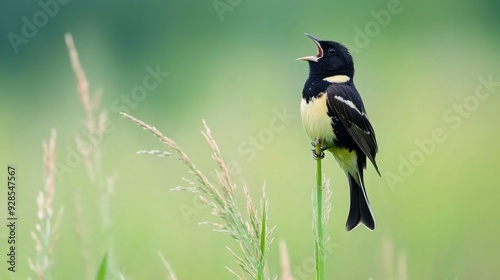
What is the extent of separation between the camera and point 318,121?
3.33 metres

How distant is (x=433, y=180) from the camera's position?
677 cm

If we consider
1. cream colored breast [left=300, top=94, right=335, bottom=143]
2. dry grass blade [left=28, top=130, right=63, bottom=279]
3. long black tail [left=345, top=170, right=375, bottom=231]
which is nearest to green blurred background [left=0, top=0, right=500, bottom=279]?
long black tail [left=345, top=170, right=375, bottom=231]

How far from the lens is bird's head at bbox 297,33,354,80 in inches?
146

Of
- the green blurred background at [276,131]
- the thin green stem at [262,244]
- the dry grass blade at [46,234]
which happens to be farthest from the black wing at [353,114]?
the dry grass blade at [46,234]

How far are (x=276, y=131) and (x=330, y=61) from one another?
4.07 m

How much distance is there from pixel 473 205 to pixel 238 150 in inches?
73.8

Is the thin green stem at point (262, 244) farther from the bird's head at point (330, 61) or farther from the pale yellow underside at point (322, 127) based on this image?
the bird's head at point (330, 61)

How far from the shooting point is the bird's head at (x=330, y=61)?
3701mm

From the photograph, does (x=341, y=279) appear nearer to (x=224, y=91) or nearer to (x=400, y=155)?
(x=400, y=155)

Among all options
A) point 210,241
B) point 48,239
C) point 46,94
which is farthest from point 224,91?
point 48,239

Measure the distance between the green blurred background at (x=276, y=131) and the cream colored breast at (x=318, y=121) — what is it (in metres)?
0.53

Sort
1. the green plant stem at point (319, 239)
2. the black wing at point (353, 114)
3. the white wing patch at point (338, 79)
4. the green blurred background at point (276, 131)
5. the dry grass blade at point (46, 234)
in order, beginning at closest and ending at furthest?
the dry grass blade at point (46, 234) → the green plant stem at point (319, 239) → the black wing at point (353, 114) → the white wing patch at point (338, 79) → the green blurred background at point (276, 131)

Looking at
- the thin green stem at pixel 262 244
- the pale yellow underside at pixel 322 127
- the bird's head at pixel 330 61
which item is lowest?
the thin green stem at pixel 262 244

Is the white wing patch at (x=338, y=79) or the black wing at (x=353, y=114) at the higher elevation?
the white wing patch at (x=338, y=79)
